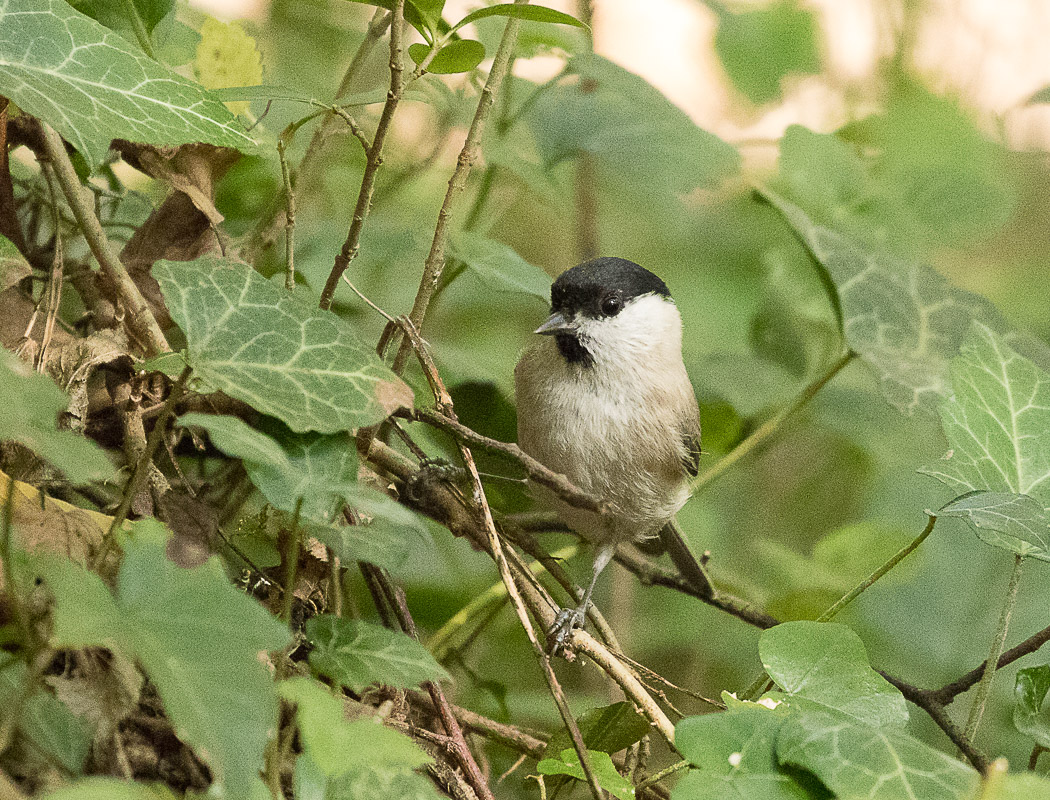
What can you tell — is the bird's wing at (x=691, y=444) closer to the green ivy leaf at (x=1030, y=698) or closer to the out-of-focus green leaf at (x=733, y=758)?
the green ivy leaf at (x=1030, y=698)

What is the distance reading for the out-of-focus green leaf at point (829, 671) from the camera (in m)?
0.89

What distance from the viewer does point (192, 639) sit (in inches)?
21.3

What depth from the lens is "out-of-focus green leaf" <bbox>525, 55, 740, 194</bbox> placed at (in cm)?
179

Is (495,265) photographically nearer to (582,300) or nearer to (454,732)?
(582,300)

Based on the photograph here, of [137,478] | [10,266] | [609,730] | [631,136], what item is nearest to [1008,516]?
[609,730]

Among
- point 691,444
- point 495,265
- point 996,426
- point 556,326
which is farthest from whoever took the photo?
point 691,444

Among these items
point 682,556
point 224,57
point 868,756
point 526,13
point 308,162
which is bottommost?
point 682,556

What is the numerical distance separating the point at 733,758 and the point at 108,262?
0.81 metres

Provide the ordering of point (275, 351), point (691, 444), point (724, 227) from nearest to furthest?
point (275, 351) → point (691, 444) → point (724, 227)

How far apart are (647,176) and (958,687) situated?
1.31 m

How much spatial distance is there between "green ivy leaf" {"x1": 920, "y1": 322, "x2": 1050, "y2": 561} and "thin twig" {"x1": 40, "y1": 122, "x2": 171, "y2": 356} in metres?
0.86

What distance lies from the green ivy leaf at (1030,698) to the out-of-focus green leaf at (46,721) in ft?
3.02

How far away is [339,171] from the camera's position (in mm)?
2176

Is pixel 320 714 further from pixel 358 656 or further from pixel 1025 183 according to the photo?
pixel 1025 183
